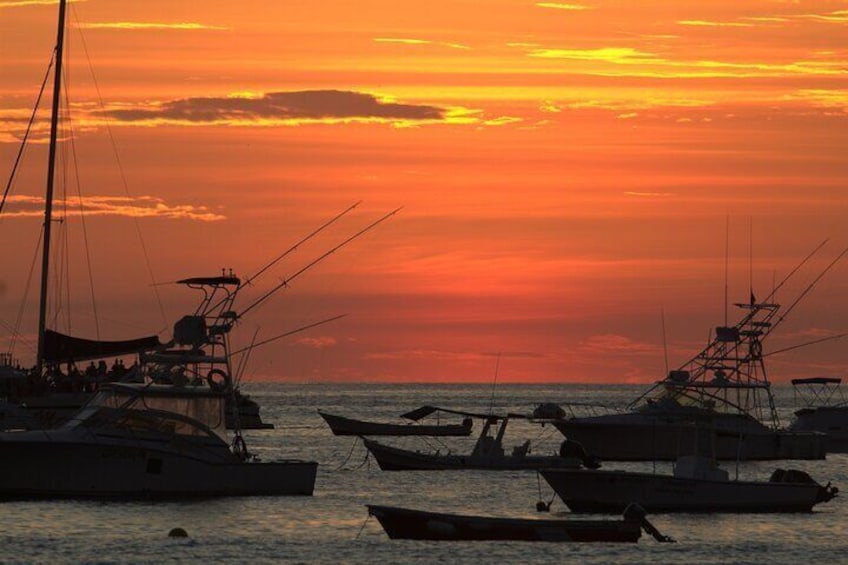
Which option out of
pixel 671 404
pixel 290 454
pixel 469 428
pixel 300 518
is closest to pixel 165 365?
pixel 300 518

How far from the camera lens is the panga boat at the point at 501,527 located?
5294 cm

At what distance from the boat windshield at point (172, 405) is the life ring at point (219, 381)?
122 centimetres

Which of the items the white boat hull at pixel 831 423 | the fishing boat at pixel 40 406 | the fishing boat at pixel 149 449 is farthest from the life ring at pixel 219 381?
the white boat hull at pixel 831 423

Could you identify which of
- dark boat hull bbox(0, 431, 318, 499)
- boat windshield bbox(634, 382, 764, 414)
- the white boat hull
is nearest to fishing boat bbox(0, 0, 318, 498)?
dark boat hull bbox(0, 431, 318, 499)

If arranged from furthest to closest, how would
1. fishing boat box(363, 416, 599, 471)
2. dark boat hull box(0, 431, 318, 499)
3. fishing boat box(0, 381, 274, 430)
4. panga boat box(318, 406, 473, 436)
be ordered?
panga boat box(318, 406, 473, 436) → fishing boat box(0, 381, 274, 430) → fishing boat box(363, 416, 599, 471) → dark boat hull box(0, 431, 318, 499)

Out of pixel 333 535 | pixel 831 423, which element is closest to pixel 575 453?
pixel 333 535

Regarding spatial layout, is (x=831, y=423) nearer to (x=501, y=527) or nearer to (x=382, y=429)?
(x=382, y=429)

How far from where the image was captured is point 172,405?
198ft

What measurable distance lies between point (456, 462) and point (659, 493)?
22.6 metres

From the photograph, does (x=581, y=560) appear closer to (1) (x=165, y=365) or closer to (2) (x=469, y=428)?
(1) (x=165, y=365)

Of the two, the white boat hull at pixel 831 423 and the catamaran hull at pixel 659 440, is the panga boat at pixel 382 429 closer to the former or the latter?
the white boat hull at pixel 831 423

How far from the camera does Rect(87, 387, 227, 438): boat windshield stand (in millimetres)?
59750

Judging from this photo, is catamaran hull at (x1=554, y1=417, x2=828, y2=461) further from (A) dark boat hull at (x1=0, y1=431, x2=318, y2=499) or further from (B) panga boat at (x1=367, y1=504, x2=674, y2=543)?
(B) panga boat at (x1=367, y1=504, x2=674, y2=543)

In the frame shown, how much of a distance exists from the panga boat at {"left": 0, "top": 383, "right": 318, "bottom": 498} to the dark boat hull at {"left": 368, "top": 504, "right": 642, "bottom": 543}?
28.4 ft
